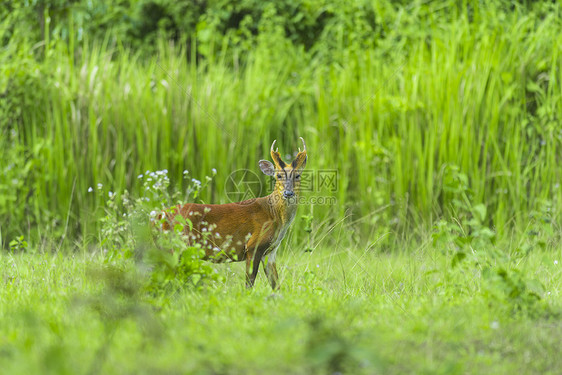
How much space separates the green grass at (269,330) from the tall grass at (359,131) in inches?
106

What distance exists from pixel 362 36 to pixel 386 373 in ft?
26.7

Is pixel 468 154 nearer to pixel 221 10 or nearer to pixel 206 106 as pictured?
pixel 206 106

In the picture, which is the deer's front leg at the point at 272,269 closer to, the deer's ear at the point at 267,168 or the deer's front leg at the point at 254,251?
the deer's front leg at the point at 254,251

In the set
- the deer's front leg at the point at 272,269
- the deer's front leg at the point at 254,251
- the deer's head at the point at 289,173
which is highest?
the deer's head at the point at 289,173

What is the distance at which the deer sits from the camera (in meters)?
4.30

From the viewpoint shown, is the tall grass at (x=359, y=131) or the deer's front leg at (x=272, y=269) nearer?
the deer's front leg at (x=272, y=269)

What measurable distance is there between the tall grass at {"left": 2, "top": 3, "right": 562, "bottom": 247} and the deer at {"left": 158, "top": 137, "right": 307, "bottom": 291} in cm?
256

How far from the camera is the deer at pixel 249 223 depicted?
4297 mm

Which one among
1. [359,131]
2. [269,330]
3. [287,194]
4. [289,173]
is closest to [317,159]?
[359,131]

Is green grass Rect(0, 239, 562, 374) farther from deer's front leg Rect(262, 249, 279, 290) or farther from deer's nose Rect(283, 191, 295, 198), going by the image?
deer's nose Rect(283, 191, 295, 198)

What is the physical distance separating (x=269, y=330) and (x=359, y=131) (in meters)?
4.67

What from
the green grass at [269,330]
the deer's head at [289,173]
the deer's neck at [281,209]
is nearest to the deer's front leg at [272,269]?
the green grass at [269,330]

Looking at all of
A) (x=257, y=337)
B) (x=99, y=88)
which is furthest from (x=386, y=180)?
(x=257, y=337)

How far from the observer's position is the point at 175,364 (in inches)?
113
